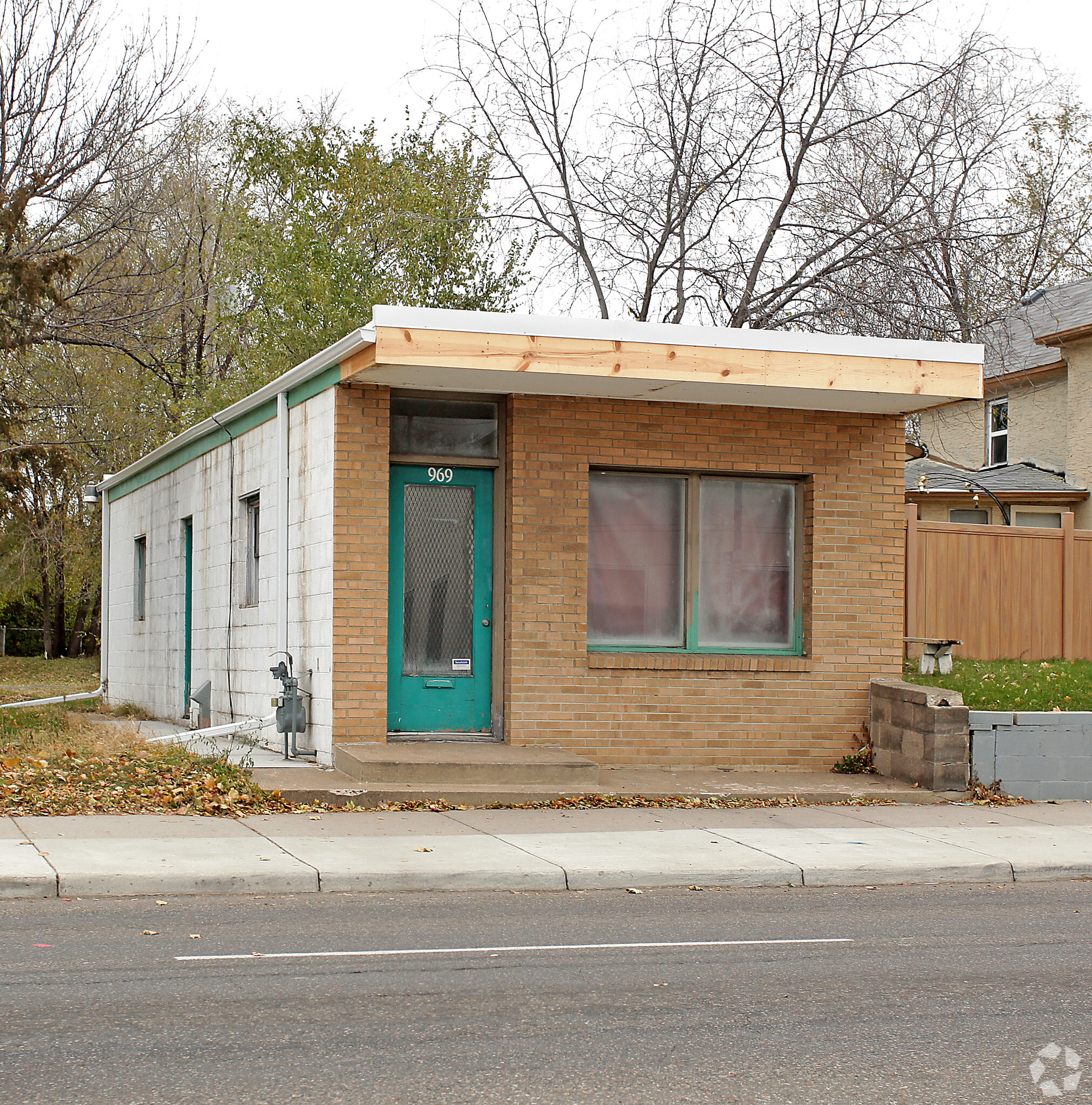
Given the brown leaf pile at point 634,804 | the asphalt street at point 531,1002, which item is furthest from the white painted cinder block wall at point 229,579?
the asphalt street at point 531,1002

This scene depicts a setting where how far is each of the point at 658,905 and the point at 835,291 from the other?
1495 cm

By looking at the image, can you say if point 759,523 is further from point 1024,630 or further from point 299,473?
point 1024,630

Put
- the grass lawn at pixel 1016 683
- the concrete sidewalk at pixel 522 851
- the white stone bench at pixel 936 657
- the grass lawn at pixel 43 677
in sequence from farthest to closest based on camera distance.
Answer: the grass lawn at pixel 43 677 < the white stone bench at pixel 936 657 < the grass lawn at pixel 1016 683 < the concrete sidewalk at pixel 522 851

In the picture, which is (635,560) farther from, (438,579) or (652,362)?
(652,362)

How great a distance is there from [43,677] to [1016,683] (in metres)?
25.9

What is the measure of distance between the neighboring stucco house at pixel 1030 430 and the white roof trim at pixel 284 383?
13.3m

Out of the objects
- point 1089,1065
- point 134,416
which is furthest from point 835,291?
point 134,416

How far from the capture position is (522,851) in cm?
972

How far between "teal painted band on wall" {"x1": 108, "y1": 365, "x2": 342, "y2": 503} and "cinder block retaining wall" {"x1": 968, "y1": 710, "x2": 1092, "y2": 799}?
7.07 metres

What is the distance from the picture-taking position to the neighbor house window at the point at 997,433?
31.9 meters

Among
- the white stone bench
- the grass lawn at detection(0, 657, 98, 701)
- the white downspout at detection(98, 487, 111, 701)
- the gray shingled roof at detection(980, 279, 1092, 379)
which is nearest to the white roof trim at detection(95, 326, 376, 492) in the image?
the white downspout at detection(98, 487, 111, 701)

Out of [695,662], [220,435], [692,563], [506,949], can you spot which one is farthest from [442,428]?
[506,949]

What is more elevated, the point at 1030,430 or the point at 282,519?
the point at 1030,430

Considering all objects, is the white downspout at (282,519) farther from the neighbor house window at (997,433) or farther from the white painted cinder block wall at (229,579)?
the neighbor house window at (997,433)
